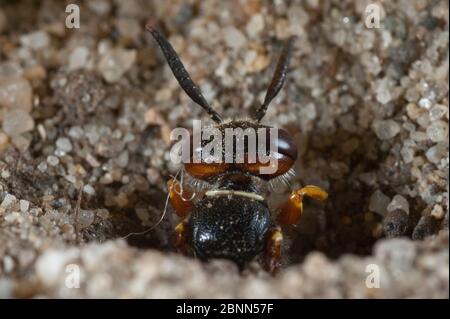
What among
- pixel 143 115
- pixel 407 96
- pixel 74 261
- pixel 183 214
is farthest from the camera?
pixel 143 115

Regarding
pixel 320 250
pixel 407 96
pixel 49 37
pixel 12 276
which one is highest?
pixel 49 37

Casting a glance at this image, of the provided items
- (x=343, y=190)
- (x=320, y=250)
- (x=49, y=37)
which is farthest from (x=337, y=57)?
(x=49, y=37)

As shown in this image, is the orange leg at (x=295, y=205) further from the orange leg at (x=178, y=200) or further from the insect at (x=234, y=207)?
the orange leg at (x=178, y=200)

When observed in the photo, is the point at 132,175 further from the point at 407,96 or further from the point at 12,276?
the point at 407,96

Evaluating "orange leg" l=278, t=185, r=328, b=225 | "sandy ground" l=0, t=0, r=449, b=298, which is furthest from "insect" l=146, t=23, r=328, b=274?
"sandy ground" l=0, t=0, r=449, b=298

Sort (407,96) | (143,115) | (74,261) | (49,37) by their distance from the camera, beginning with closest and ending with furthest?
1. (74,261)
2. (407,96)
3. (143,115)
4. (49,37)

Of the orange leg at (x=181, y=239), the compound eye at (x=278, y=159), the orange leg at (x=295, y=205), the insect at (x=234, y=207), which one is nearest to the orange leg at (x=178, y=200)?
the insect at (x=234, y=207)

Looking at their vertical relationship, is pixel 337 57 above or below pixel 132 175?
above

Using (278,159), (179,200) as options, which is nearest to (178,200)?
(179,200)
